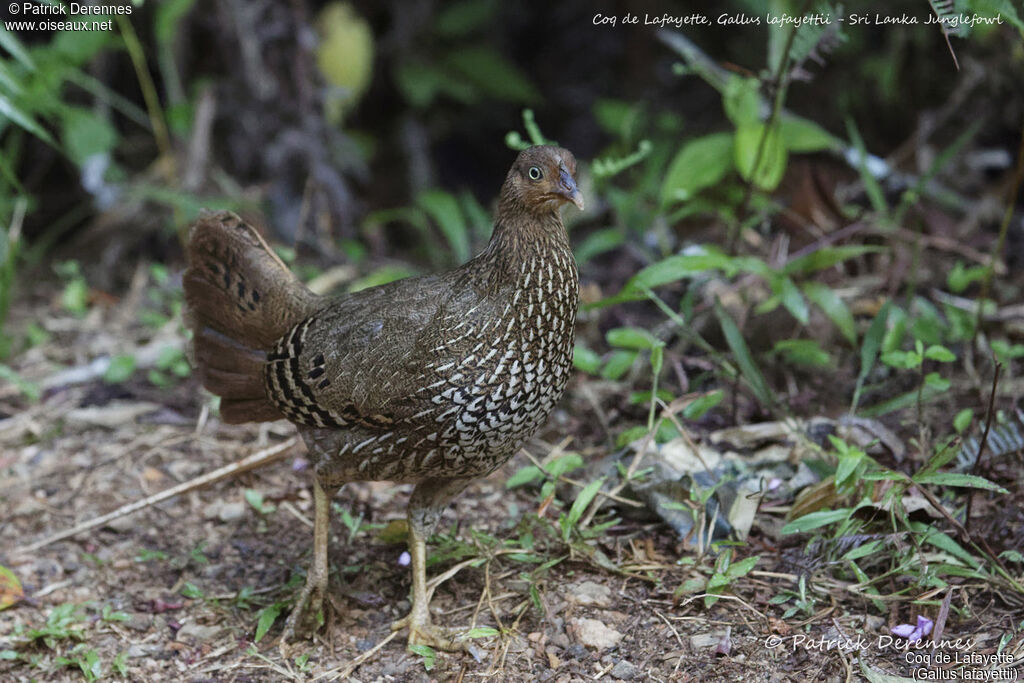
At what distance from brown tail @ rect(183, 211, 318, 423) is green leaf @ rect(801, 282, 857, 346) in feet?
6.99

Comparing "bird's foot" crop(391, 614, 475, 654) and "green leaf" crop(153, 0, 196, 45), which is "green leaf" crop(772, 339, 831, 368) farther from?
"green leaf" crop(153, 0, 196, 45)

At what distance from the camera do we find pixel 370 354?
3273 millimetres

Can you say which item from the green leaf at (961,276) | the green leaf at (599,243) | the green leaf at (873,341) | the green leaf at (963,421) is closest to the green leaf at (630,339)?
the green leaf at (873,341)

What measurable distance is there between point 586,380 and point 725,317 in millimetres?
929

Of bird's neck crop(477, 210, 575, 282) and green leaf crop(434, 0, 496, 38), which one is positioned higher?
green leaf crop(434, 0, 496, 38)

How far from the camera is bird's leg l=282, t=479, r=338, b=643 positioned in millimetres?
3418

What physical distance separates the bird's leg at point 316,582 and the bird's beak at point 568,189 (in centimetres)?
131

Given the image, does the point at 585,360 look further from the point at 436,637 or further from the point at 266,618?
the point at 266,618

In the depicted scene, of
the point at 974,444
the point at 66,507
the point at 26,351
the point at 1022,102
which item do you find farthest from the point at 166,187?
the point at 1022,102

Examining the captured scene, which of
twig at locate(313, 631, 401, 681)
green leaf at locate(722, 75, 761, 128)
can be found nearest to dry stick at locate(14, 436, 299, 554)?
twig at locate(313, 631, 401, 681)

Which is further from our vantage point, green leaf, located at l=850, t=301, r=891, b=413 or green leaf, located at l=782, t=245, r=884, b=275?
green leaf, located at l=782, t=245, r=884, b=275

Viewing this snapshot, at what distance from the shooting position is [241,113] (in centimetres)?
616

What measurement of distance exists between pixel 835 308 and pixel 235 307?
2.47 meters

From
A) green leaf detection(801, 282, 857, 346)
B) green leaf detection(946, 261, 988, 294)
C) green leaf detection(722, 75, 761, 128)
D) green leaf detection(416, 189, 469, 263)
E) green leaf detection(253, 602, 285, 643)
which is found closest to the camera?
green leaf detection(253, 602, 285, 643)
